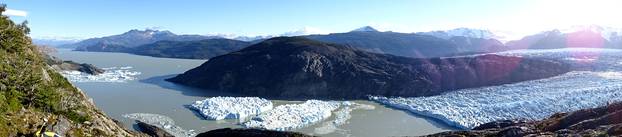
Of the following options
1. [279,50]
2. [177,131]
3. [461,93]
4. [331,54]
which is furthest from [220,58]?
[177,131]

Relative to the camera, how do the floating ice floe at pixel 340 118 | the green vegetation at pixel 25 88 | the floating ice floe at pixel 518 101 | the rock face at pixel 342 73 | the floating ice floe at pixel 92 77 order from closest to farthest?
the green vegetation at pixel 25 88
the floating ice floe at pixel 340 118
the floating ice floe at pixel 518 101
the rock face at pixel 342 73
the floating ice floe at pixel 92 77

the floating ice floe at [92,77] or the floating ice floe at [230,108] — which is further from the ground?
the floating ice floe at [230,108]

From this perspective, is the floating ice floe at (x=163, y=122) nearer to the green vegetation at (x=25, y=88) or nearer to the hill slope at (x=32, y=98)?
the green vegetation at (x=25, y=88)

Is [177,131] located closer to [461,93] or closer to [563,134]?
[563,134]

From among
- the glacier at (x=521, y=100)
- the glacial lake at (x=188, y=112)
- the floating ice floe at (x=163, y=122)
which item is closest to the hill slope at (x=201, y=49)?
the glacial lake at (x=188, y=112)

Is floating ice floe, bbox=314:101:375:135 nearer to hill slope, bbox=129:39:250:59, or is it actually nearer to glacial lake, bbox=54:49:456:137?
glacial lake, bbox=54:49:456:137

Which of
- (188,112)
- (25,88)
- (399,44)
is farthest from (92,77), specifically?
Result: (399,44)

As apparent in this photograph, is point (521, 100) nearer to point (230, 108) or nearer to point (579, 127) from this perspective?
point (579, 127)
